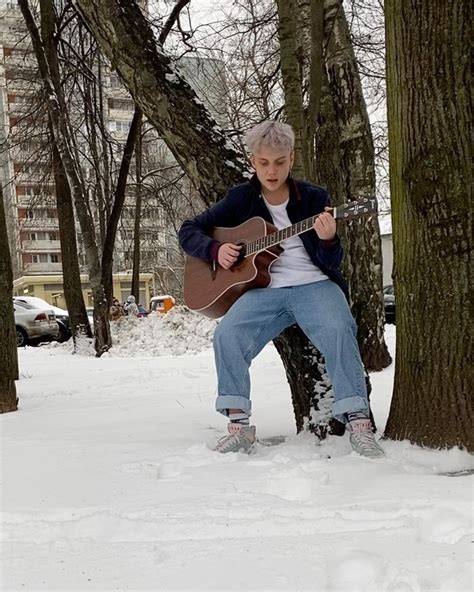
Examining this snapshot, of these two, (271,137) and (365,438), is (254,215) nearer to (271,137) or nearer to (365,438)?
(271,137)

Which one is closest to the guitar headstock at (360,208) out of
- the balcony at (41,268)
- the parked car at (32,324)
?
the parked car at (32,324)

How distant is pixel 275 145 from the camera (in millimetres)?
2762

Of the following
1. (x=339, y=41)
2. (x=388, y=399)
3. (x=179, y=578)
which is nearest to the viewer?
(x=179, y=578)

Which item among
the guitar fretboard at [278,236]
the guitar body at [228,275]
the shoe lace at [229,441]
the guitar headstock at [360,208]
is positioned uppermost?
the guitar headstock at [360,208]

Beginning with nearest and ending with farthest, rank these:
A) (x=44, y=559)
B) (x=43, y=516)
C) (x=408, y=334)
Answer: (x=44, y=559) → (x=43, y=516) → (x=408, y=334)

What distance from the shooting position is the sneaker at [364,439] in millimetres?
2502

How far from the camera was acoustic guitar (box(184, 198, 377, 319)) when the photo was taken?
276cm

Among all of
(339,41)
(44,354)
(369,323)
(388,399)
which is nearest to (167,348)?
(44,354)

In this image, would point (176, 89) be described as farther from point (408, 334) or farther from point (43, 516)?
point (43, 516)

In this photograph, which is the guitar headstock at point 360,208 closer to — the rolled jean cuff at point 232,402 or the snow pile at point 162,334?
the rolled jean cuff at point 232,402

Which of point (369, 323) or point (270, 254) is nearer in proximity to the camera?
point (270, 254)

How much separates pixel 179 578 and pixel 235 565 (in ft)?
0.53

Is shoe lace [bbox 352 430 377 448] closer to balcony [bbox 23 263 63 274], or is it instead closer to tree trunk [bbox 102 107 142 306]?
tree trunk [bbox 102 107 142 306]

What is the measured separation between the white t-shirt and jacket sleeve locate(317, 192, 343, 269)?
3.9 inches
